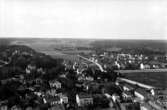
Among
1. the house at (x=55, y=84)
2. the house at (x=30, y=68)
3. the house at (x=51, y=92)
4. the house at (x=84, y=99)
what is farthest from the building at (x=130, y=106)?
the house at (x=30, y=68)

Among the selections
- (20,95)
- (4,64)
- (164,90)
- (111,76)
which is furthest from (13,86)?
(164,90)

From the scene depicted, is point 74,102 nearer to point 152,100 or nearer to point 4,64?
point 152,100

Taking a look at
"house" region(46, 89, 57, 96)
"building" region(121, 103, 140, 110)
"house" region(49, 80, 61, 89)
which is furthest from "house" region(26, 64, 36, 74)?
"building" region(121, 103, 140, 110)

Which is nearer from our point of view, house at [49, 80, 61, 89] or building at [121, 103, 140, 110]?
building at [121, 103, 140, 110]

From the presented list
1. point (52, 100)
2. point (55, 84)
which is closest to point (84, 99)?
point (52, 100)

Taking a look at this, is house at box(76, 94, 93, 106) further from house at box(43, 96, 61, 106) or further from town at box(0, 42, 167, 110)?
house at box(43, 96, 61, 106)

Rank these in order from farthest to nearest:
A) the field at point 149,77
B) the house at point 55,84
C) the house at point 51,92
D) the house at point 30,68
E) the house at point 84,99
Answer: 1. the field at point 149,77
2. the house at point 30,68
3. the house at point 55,84
4. the house at point 51,92
5. the house at point 84,99

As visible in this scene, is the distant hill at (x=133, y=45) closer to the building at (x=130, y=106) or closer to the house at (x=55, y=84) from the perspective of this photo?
the house at (x=55, y=84)

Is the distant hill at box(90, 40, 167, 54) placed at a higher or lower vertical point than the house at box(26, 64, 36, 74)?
higher

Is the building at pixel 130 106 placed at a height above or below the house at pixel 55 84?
below
